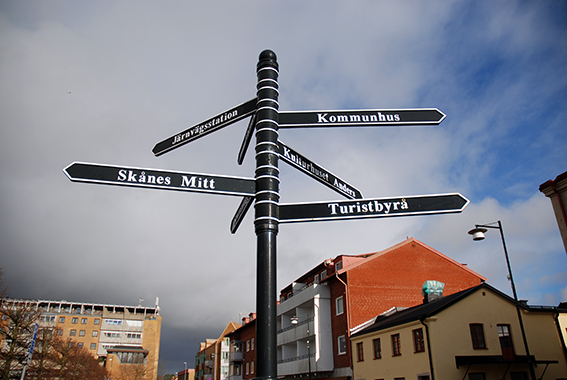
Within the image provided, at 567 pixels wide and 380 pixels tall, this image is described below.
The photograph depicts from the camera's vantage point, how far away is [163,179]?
499 cm

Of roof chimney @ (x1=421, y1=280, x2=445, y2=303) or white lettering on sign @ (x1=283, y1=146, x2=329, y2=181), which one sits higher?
roof chimney @ (x1=421, y1=280, x2=445, y2=303)

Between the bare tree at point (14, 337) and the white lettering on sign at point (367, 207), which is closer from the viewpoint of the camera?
the white lettering on sign at point (367, 207)

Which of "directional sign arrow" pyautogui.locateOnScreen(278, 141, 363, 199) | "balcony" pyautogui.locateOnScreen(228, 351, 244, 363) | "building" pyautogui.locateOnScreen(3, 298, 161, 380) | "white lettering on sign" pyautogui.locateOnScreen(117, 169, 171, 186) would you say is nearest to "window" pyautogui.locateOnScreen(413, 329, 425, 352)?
"directional sign arrow" pyautogui.locateOnScreen(278, 141, 363, 199)

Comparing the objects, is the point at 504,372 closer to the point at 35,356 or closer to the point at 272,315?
the point at 272,315

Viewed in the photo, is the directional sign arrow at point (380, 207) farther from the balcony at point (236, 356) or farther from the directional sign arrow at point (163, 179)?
→ the balcony at point (236, 356)

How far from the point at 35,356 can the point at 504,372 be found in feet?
130

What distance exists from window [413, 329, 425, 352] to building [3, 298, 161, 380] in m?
95.6

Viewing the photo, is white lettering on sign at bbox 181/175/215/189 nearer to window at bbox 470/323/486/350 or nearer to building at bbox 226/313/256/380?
window at bbox 470/323/486/350

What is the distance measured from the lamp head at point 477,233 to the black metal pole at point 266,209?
13965mm

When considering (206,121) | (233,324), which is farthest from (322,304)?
(233,324)

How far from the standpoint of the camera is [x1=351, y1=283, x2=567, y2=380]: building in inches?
957

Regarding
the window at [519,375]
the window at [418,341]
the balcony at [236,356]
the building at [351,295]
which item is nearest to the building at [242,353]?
the balcony at [236,356]

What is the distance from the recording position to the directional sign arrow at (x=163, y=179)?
476 cm

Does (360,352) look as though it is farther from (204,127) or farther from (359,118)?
(204,127)
